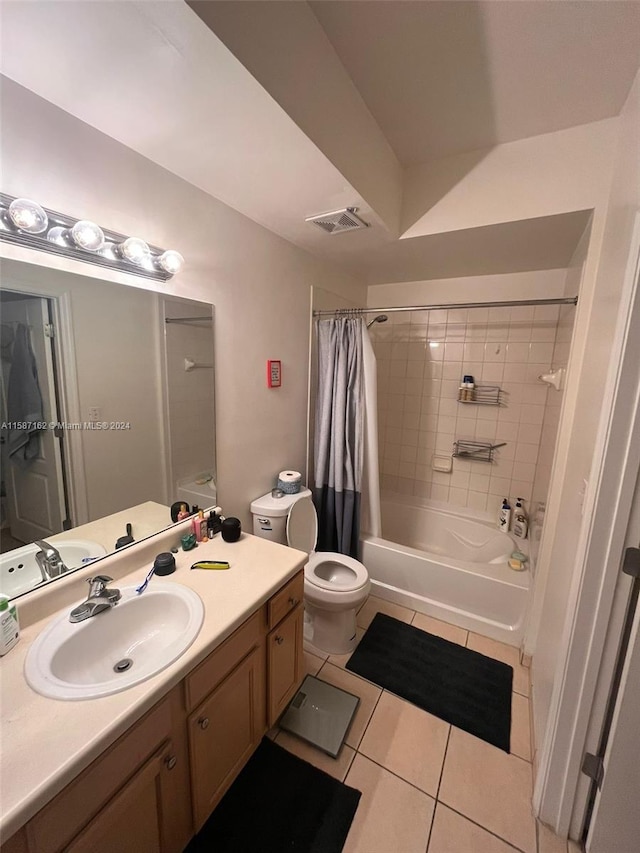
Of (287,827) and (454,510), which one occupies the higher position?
(454,510)

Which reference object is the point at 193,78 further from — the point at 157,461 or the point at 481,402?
the point at 481,402

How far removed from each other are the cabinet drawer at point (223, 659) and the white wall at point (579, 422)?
1.02 meters

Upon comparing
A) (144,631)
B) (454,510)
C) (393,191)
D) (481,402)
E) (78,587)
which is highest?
(393,191)

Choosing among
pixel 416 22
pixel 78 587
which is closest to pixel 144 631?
pixel 78 587

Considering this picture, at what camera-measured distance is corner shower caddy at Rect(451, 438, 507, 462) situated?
8.77 feet

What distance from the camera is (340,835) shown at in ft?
3.74

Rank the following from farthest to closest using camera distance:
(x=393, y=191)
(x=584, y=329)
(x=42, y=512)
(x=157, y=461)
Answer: (x=393, y=191) < (x=584, y=329) < (x=157, y=461) < (x=42, y=512)

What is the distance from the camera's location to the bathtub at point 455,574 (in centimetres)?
197

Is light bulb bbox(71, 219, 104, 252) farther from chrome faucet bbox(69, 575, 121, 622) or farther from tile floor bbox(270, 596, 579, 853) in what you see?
tile floor bbox(270, 596, 579, 853)

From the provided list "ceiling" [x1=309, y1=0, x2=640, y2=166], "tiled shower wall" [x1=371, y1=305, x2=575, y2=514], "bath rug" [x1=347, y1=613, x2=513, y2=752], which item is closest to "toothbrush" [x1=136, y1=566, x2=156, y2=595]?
"bath rug" [x1=347, y1=613, x2=513, y2=752]

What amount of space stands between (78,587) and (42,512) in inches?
10.7

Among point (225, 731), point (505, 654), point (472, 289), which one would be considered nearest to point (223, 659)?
point (225, 731)

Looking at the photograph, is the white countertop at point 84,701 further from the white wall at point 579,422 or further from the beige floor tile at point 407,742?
the white wall at point 579,422

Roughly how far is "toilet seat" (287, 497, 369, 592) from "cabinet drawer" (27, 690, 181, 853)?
108 centimetres
